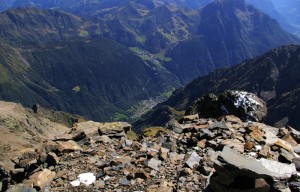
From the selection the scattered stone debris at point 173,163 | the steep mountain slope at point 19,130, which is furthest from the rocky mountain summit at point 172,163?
the steep mountain slope at point 19,130

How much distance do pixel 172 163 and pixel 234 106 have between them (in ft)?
69.2

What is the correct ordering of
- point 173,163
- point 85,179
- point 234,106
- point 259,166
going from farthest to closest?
1. point 234,106
2. point 173,163
3. point 85,179
4. point 259,166

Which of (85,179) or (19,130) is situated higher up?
(19,130)

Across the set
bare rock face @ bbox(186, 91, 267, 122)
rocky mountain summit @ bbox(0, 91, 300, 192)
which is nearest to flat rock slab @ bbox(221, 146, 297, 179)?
rocky mountain summit @ bbox(0, 91, 300, 192)

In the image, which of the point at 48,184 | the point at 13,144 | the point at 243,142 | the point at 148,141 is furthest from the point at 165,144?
the point at 13,144

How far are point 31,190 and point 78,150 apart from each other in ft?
22.6

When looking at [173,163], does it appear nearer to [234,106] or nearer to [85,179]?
[85,179]

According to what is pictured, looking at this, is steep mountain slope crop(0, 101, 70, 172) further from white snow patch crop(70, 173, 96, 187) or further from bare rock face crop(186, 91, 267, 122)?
white snow patch crop(70, 173, 96, 187)

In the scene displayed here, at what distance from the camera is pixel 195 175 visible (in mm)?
22031

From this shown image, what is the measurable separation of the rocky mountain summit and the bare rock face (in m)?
8.42

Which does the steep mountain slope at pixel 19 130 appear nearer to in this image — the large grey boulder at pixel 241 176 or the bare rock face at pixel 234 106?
the bare rock face at pixel 234 106

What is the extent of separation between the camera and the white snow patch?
23117 mm

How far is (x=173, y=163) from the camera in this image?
2453 cm

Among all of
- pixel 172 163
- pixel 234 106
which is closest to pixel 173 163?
pixel 172 163
